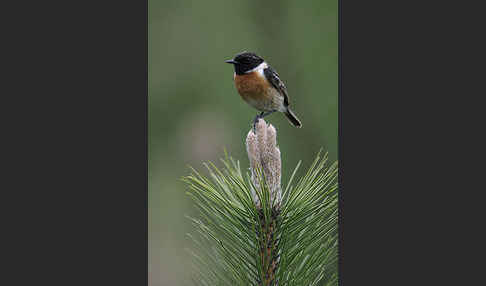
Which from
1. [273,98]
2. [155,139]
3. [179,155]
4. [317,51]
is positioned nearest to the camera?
[273,98]

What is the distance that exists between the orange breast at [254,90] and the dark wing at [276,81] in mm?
35

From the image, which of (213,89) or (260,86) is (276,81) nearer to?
(260,86)

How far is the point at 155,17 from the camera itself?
261 cm

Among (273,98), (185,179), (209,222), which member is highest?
(273,98)

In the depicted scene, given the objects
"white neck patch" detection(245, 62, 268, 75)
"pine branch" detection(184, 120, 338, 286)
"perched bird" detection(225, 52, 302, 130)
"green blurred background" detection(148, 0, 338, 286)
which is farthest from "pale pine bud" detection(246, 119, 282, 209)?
"white neck patch" detection(245, 62, 268, 75)

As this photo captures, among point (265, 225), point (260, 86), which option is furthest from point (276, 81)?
point (265, 225)

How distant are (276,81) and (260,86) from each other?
0.13m

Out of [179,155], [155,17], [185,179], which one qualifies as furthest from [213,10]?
[185,179]

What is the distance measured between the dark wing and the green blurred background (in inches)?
2.4

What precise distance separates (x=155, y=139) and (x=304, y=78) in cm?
132

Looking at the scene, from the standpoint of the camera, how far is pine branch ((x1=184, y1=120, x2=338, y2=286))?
1.61 meters

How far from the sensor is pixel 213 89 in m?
3.48

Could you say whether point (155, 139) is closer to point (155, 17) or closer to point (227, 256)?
point (155, 17)

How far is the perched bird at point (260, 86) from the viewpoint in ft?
7.60
